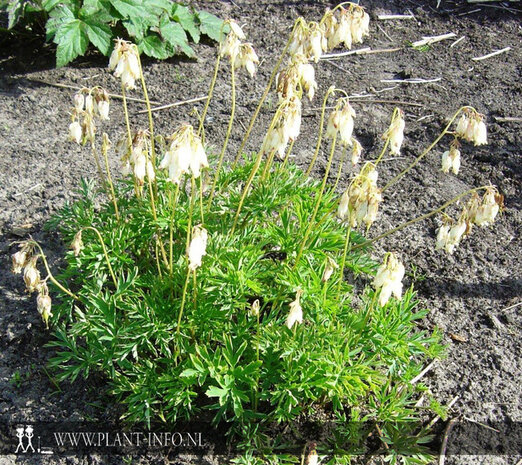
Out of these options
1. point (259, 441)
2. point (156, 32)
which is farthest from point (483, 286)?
point (156, 32)

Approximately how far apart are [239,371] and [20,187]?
219 centimetres

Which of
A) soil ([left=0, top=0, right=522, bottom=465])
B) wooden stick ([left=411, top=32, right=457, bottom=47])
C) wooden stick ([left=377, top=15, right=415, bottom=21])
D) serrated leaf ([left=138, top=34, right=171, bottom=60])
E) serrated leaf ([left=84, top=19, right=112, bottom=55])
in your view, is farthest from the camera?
wooden stick ([left=377, top=15, right=415, bottom=21])

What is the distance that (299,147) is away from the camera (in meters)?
4.64

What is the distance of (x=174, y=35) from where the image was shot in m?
5.08

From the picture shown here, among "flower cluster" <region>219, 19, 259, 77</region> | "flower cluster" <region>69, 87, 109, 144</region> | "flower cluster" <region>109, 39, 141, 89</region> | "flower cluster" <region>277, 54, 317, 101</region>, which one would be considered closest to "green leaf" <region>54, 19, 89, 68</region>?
"flower cluster" <region>69, 87, 109, 144</region>

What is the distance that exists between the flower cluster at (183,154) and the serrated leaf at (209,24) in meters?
3.34

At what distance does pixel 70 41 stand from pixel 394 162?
2.52 metres

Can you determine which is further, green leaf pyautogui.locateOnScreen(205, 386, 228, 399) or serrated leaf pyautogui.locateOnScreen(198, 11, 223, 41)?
serrated leaf pyautogui.locateOnScreen(198, 11, 223, 41)

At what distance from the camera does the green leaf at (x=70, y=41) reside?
4.71 metres

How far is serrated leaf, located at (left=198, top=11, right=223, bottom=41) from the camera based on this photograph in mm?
5324

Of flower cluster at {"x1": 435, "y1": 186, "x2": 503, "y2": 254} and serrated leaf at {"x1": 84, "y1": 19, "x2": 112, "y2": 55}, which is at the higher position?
serrated leaf at {"x1": 84, "y1": 19, "x2": 112, "y2": 55}

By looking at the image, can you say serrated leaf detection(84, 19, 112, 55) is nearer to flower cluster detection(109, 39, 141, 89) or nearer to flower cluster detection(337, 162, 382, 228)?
flower cluster detection(109, 39, 141, 89)

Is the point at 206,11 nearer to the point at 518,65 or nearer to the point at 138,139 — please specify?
the point at 518,65

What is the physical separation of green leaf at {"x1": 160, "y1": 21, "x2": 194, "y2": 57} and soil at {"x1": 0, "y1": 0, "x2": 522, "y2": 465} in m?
0.22
